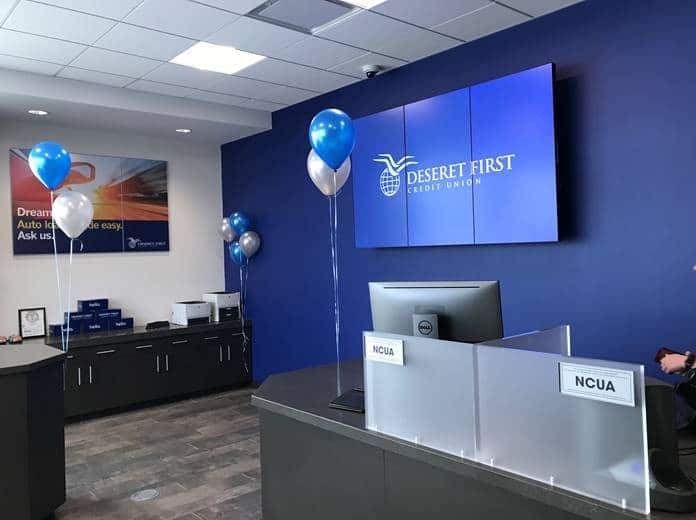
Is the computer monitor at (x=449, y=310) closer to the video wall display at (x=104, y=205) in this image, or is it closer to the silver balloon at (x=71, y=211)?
the silver balloon at (x=71, y=211)

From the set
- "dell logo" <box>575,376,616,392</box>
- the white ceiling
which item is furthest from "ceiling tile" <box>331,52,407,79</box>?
"dell logo" <box>575,376,616,392</box>

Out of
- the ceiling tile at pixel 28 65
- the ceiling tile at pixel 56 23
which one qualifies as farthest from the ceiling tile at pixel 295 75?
the ceiling tile at pixel 28 65

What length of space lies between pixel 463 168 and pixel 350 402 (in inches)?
88.8

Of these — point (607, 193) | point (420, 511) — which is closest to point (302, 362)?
point (607, 193)

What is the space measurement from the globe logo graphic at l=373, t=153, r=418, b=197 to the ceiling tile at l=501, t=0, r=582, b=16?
128 cm

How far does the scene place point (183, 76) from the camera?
180 inches

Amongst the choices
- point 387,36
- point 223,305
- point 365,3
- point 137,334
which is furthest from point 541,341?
point 223,305

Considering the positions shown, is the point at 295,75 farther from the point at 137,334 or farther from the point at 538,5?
the point at 137,334

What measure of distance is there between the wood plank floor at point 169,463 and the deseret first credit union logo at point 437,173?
7.62ft

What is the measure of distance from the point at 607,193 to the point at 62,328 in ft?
15.5

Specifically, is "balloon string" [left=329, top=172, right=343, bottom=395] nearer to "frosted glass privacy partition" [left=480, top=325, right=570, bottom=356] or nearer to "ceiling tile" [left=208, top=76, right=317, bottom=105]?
"ceiling tile" [left=208, top=76, right=317, bottom=105]

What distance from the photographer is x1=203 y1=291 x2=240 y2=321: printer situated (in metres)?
6.09

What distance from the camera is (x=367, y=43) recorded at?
3967mm

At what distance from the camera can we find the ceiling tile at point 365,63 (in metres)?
4.26
